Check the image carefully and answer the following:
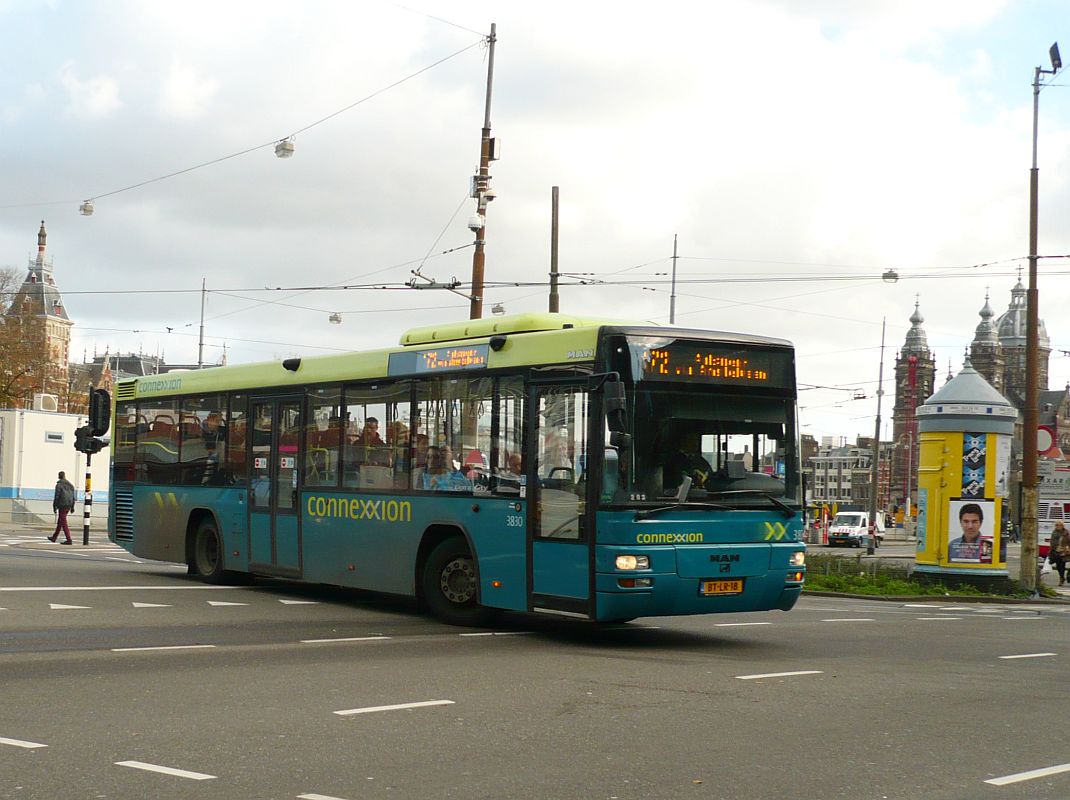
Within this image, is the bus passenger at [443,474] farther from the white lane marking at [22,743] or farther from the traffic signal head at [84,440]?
the traffic signal head at [84,440]

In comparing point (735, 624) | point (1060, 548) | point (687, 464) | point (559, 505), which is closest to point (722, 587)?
point (687, 464)

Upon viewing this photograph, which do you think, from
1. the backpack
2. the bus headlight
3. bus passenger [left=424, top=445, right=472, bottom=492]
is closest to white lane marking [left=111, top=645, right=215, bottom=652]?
bus passenger [left=424, top=445, right=472, bottom=492]

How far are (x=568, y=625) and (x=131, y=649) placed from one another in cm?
501

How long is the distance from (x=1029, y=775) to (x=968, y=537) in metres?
20.5

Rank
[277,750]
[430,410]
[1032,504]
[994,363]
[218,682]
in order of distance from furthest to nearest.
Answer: [994,363], [1032,504], [430,410], [218,682], [277,750]

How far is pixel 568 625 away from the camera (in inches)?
605

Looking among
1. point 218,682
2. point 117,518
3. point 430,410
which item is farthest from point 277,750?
point 117,518

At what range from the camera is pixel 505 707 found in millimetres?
9125

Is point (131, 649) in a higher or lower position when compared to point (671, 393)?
lower

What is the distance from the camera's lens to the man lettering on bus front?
26.8 meters

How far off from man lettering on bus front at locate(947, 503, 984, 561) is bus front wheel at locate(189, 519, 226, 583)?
1451 centimetres

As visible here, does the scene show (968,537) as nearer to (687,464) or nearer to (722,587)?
(722,587)

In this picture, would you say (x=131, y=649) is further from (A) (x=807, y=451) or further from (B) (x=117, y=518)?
(A) (x=807, y=451)

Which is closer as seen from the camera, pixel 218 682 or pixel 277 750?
pixel 277 750
